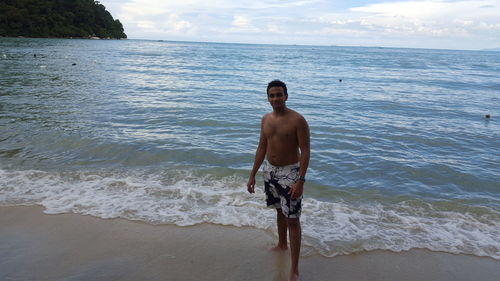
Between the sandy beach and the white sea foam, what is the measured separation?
0.92ft

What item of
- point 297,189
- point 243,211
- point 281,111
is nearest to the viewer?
point 297,189

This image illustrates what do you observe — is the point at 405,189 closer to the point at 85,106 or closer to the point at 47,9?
the point at 85,106

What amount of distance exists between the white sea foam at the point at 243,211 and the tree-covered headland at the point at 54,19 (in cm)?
11296

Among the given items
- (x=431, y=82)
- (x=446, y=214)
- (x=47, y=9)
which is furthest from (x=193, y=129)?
(x=47, y=9)

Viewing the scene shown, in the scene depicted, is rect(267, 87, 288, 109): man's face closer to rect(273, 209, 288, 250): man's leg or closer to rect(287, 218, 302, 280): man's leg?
rect(287, 218, 302, 280): man's leg

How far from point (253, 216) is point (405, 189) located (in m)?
3.33

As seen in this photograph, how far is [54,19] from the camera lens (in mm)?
109375

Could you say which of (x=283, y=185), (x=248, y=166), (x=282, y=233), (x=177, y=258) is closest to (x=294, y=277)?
(x=282, y=233)

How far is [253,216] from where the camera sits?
5.54 m

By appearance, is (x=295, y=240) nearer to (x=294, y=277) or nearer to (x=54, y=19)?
(x=294, y=277)

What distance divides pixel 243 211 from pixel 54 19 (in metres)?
126

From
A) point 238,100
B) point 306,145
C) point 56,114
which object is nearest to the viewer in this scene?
point 306,145

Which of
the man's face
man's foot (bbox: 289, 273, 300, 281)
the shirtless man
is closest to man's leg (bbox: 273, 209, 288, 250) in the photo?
the shirtless man

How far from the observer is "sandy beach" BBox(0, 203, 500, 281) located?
13.2ft
